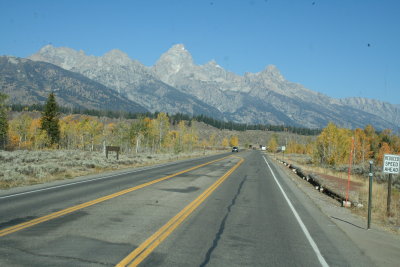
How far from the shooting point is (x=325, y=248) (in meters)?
7.29

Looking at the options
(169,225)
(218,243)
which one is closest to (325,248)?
(218,243)

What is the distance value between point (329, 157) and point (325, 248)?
204 ft

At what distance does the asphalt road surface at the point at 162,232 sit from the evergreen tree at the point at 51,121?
179ft

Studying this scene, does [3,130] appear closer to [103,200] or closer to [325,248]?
[103,200]

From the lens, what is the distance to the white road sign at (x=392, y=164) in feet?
34.1

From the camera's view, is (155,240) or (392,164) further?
(392,164)

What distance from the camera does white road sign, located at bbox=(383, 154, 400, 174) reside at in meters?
10.4

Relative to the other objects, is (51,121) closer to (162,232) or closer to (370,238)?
(162,232)

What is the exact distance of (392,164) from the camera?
1048 cm

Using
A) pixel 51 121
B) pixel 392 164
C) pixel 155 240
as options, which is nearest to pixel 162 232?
pixel 155 240

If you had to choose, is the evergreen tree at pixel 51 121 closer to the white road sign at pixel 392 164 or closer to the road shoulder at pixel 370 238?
the road shoulder at pixel 370 238

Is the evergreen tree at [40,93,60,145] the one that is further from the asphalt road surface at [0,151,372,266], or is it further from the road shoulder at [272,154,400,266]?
the road shoulder at [272,154,400,266]

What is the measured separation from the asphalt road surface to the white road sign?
2.39 meters

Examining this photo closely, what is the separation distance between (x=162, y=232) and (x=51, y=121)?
6230cm
